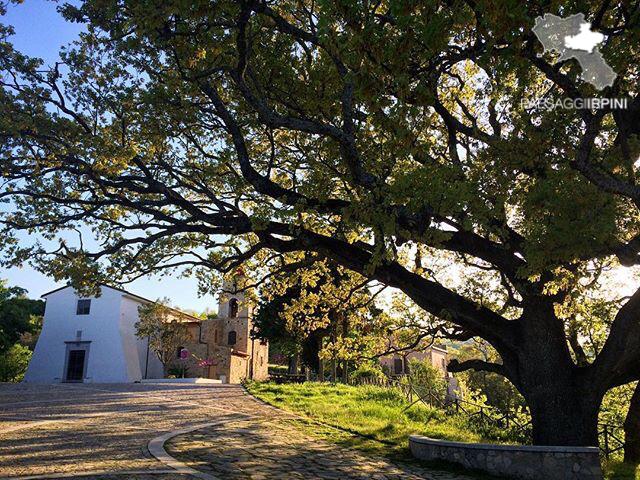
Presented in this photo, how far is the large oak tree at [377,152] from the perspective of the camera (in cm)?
621

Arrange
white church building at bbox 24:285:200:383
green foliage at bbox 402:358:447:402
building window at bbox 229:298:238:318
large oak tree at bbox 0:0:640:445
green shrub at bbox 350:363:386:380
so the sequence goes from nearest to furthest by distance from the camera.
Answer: large oak tree at bbox 0:0:640:445, green foliage at bbox 402:358:447:402, green shrub at bbox 350:363:386:380, white church building at bbox 24:285:200:383, building window at bbox 229:298:238:318

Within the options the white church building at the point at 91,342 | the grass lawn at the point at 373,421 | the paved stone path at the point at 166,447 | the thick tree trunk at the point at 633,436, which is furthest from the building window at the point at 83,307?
the thick tree trunk at the point at 633,436

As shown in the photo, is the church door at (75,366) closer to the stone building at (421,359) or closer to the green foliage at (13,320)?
the green foliage at (13,320)

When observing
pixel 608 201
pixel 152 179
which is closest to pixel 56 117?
pixel 152 179

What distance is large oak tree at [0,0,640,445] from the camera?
6.21 m

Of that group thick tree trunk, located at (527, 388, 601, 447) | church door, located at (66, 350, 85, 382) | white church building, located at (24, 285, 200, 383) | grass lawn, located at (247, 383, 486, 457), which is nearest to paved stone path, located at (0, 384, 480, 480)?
grass lawn, located at (247, 383, 486, 457)

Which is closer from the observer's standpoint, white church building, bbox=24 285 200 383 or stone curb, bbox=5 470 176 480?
stone curb, bbox=5 470 176 480

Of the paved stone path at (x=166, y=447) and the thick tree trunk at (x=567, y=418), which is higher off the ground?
the thick tree trunk at (x=567, y=418)

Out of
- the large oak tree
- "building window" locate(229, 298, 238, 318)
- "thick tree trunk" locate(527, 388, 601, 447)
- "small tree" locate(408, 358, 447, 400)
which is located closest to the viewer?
the large oak tree

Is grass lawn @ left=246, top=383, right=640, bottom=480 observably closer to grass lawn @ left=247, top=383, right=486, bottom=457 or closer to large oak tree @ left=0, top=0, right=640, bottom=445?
grass lawn @ left=247, top=383, right=486, bottom=457

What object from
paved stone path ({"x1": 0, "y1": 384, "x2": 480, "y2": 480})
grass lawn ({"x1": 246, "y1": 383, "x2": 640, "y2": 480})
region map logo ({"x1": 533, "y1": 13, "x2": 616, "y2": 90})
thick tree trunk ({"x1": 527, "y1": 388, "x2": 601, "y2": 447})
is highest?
region map logo ({"x1": 533, "y1": 13, "x2": 616, "y2": 90})

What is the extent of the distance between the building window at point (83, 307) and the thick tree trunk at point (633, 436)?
125 ft

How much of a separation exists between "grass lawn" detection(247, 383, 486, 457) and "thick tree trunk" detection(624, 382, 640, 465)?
374 cm

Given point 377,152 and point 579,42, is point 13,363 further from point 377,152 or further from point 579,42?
point 579,42
